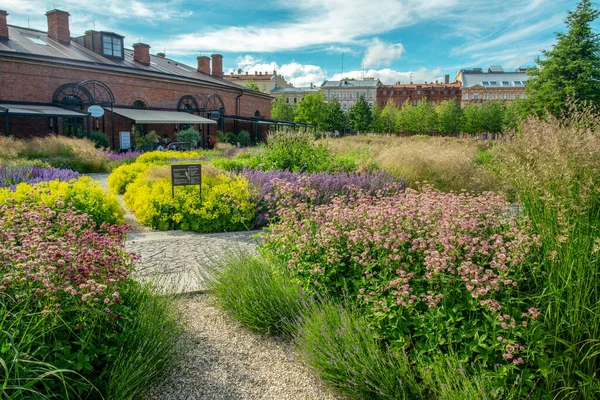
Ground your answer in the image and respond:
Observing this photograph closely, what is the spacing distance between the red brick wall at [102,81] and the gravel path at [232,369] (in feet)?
67.8

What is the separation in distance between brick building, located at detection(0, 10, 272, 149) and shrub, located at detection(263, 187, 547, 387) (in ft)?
61.2

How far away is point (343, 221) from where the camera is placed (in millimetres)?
3348

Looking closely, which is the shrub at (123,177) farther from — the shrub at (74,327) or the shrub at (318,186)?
the shrub at (74,327)

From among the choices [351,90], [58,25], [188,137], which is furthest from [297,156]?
[351,90]

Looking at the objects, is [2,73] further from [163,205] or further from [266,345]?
[266,345]

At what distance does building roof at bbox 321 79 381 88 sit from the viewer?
295ft

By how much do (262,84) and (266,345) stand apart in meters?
83.9

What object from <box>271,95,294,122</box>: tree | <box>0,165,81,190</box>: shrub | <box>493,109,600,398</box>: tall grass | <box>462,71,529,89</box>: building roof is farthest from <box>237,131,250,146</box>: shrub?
<box>462,71,529,89</box>: building roof

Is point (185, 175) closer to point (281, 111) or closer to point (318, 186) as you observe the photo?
point (318, 186)

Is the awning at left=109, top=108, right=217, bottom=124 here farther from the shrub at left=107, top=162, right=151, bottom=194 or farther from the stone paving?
the stone paving

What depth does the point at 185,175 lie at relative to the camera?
666cm

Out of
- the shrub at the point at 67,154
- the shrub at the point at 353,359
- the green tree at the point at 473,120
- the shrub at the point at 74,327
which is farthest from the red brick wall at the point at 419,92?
the shrub at the point at 74,327

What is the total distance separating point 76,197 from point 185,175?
1.59 metres

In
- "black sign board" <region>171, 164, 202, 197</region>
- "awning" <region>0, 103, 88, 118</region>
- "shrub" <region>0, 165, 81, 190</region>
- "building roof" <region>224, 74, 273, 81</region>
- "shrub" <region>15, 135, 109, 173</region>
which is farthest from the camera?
"building roof" <region>224, 74, 273, 81</region>
